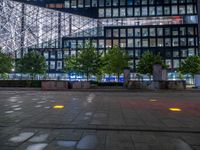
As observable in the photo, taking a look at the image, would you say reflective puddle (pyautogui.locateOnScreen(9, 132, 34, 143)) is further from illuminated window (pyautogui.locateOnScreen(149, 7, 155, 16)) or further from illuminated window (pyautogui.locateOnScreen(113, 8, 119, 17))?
illuminated window (pyautogui.locateOnScreen(149, 7, 155, 16))

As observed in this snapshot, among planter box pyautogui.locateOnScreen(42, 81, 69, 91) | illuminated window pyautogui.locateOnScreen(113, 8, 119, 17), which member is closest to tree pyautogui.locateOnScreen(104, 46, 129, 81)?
planter box pyautogui.locateOnScreen(42, 81, 69, 91)

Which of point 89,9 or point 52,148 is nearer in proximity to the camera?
point 52,148

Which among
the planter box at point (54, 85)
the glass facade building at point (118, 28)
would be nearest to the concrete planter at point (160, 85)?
the planter box at point (54, 85)

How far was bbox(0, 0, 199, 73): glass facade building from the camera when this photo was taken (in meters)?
93.8

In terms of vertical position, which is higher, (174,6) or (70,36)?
(174,6)

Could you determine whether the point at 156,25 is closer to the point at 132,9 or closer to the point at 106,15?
the point at 132,9

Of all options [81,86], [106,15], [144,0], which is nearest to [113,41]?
[106,15]

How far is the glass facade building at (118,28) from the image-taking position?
93750 mm

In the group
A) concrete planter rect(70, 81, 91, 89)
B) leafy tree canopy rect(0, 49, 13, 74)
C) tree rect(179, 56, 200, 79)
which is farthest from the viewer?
tree rect(179, 56, 200, 79)

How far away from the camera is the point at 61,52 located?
326 ft

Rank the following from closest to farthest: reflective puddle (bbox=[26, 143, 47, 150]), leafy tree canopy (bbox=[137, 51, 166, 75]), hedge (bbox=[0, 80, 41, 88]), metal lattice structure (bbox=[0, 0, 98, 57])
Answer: reflective puddle (bbox=[26, 143, 47, 150]) → hedge (bbox=[0, 80, 41, 88]) → leafy tree canopy (bbox=[137, 51, 166, 75]) → metal lattice structure (bbox=[0, 0, 98, 57])

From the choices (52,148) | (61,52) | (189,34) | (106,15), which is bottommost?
(52,148)

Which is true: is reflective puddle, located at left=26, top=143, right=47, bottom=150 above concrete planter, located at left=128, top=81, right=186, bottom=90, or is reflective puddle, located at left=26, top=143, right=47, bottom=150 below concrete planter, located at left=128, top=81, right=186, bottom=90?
below

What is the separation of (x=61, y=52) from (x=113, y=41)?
69.4ft
